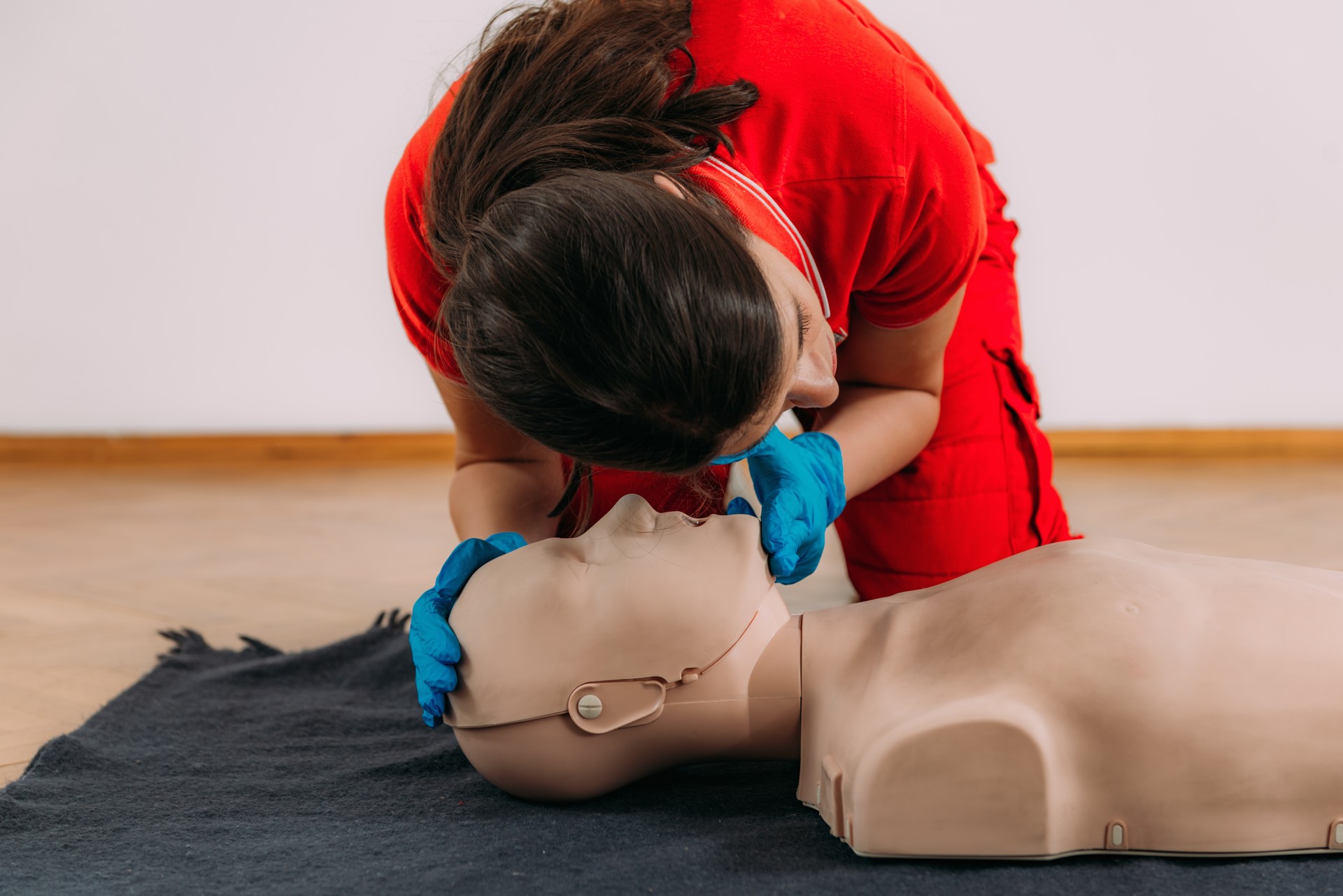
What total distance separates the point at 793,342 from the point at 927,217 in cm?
38

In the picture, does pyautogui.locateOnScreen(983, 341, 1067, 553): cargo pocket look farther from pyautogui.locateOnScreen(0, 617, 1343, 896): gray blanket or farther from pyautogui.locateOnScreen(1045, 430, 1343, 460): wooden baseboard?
pyautogui.locateOnScreen(1045, 430, 1343, 460): wooden baseboard

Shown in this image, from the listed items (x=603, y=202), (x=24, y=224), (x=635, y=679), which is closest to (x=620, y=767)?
(x=635, y=679)

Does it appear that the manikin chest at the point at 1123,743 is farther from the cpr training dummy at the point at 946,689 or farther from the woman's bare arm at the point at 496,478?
the woman's bare arm at the point at 496,478

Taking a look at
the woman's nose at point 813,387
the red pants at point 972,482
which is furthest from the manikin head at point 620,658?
the red pants at point 972,482

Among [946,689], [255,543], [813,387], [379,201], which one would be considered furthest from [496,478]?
[379,201]

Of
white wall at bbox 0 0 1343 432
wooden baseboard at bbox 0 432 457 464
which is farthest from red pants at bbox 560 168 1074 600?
wooden baseboard at bbox 0 432 457 464

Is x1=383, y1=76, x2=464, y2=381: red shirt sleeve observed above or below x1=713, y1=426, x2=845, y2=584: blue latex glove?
above

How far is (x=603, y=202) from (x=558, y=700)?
33cm

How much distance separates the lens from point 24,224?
327cm

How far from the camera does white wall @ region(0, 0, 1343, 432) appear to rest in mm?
3039

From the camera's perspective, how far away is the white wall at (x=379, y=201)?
3039mm

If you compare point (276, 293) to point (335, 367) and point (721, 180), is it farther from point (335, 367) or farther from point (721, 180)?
point (721, 180)

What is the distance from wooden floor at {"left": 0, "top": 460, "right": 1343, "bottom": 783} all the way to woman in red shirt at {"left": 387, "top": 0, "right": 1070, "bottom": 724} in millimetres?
376

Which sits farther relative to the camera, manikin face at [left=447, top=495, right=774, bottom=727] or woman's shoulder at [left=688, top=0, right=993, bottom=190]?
woman's shoulder at [left=688, top=0, right=993, bottom=190]
